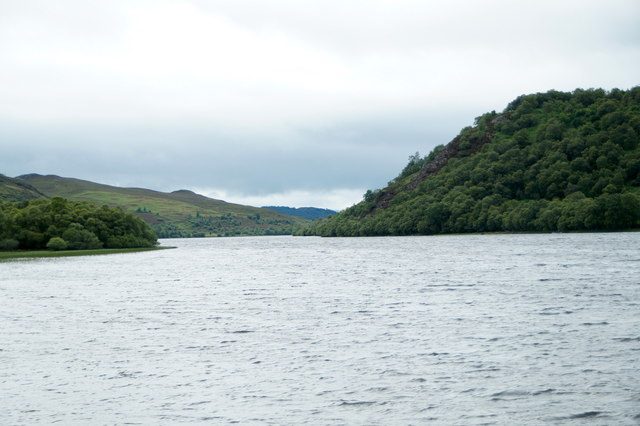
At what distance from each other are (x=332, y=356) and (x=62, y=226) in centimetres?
15730

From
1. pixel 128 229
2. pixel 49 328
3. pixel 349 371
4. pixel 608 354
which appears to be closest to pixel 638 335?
pixel 608 354

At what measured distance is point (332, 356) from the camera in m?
30.9

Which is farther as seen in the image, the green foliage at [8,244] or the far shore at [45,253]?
the green foliage at [8,244]

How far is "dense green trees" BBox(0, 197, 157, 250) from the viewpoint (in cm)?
16250

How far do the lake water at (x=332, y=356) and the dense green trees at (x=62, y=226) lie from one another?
353 ft

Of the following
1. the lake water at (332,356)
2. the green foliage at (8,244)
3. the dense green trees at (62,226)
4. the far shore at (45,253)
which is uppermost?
the dense green trees at (62,226)

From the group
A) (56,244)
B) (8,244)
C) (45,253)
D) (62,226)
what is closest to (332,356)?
(45,253)

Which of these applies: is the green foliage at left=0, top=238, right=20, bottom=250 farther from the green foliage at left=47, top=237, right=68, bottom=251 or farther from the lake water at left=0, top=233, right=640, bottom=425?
the lake water at left=0, top=233, right=640, bottom=425

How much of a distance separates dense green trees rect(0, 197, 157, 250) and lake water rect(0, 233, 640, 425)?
107706 mm

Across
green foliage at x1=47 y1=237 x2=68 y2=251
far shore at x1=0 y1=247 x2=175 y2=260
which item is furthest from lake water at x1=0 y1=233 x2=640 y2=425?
→ green foliage at x1=47 y1=237 x2=68 y2=251

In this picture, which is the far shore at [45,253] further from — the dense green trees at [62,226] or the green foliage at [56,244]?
the dense green trees at [62,226]

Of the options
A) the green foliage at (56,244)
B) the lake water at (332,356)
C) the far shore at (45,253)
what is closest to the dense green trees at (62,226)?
the green foliage at (56,244)

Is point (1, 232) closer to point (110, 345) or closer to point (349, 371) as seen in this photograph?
point (110, 345)

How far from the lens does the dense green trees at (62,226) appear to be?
533 feet
